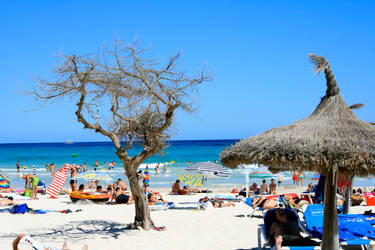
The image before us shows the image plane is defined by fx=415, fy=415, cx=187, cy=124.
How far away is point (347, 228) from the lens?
6.48m

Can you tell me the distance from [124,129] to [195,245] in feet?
11.7

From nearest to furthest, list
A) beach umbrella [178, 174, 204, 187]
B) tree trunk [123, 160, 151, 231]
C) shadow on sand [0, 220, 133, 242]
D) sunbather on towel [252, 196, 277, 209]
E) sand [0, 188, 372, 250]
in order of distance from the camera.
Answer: sand [0, 188, 372, 250] < shadow on sand [0, 220, 133, 242] < tree trunk [123, 160, 151, 231] < sunbather on towel [252, 196, 277, 209] < beach umbrella [178, 174, 204, 187]

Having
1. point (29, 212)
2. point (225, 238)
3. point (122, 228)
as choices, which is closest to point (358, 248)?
point (225, 238)

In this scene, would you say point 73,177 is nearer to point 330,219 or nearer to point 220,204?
point 220,204

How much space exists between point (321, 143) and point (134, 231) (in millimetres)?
5304

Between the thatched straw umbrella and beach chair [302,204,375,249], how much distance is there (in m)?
1.08

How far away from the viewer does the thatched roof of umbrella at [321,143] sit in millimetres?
4625

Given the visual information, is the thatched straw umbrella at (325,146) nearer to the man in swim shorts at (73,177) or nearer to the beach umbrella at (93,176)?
the man in swim shorts at (73,177)

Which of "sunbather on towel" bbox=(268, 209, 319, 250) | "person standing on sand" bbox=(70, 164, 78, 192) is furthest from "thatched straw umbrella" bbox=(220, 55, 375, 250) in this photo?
"person standing on sand" bbox=(70, 164, 78, 192)

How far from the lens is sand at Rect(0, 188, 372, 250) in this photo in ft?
25.8

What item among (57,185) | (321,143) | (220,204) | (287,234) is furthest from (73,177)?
(321,143)

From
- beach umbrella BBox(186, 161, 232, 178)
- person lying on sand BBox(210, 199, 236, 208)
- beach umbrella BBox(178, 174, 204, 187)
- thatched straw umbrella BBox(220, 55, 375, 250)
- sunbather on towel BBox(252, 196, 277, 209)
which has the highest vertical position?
thatched straw umbrella BBox(220, 55, 375, 250)

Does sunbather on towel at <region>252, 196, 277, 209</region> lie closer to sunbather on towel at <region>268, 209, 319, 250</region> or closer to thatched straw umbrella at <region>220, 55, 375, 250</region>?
sunbather on towel at <region>268, 209, 319, 250</region>

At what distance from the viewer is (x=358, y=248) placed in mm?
6645
